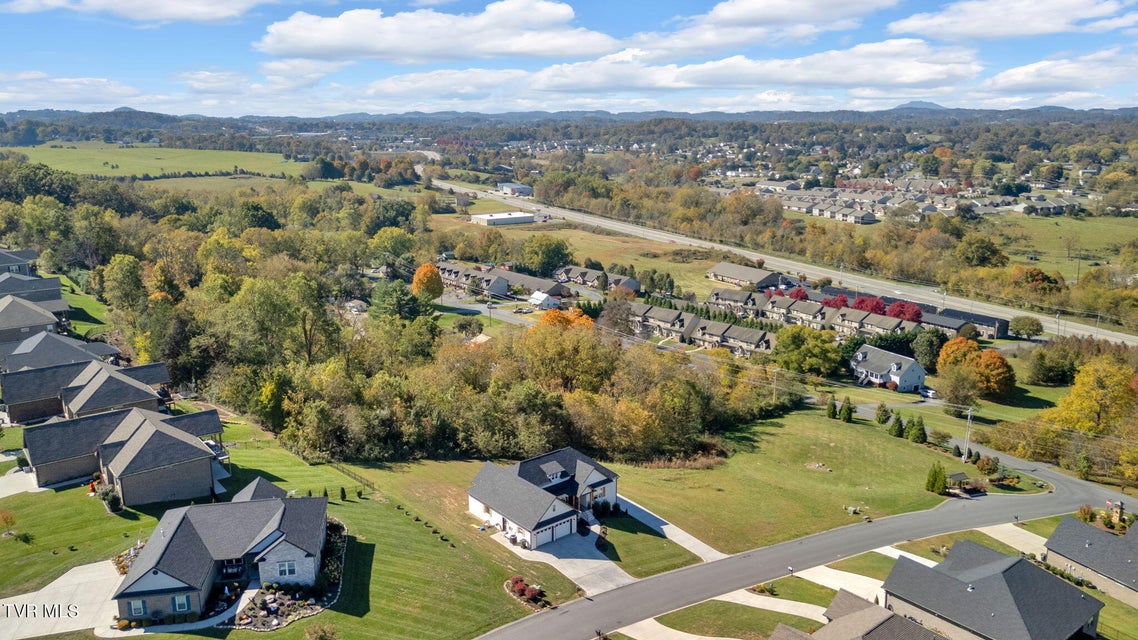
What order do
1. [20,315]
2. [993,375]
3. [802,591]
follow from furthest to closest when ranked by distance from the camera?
[993,375]
[20,315]
[802,591]

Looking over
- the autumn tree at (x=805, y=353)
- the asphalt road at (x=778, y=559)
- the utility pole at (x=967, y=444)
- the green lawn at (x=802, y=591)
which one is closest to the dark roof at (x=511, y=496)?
the asphalt road at (x=778, y=559)

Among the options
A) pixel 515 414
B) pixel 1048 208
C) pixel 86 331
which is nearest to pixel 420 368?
pixel 515 414

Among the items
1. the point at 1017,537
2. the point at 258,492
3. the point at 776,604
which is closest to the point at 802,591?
the point at 776,604

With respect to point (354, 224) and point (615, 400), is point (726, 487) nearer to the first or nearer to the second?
point (615, 400)

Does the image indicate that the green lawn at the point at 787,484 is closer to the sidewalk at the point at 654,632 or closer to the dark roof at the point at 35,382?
the sidewalk at the point at 654,632

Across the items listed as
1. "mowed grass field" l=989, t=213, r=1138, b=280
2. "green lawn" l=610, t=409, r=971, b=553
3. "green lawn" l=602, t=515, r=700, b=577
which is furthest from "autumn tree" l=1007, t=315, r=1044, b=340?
"green lawn" l=602, t=515, r=700, b=577

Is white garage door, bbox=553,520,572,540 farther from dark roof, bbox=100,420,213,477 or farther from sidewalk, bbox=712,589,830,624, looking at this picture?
dark roof, bbox=100,420,213,477

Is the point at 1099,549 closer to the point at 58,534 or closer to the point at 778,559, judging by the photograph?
the point at 778,559
